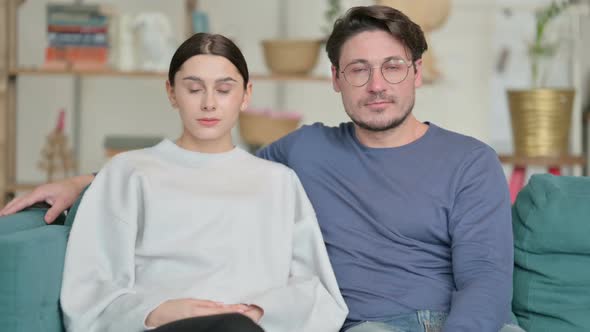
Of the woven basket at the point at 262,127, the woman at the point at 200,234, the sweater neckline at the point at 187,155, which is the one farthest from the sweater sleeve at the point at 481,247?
the woven basket at the point at 262,127

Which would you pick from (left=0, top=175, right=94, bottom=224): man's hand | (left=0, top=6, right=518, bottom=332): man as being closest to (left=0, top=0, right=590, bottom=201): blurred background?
(left=0, top=175, right=94, bottom=224): man's hand

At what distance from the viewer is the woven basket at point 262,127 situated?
13.8 ft

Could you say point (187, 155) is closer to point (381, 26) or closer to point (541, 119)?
point (381, 26)

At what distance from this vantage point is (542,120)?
4.30 m

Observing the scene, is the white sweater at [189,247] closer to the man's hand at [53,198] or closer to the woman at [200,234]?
the woman at [200,234]

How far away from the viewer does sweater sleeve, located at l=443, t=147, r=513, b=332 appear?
5.89 feet

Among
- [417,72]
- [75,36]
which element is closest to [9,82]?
[75,36]

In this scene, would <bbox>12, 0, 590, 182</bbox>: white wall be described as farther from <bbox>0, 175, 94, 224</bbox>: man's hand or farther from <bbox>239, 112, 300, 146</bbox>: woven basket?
<bbox>0, 175, 94, 224</bbox>: man's hand

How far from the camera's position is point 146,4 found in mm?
5031

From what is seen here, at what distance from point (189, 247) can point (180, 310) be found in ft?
0.55

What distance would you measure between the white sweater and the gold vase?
2.69 metres

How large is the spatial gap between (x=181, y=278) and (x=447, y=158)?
0.68m

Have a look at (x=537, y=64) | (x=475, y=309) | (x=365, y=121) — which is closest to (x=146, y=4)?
(x=537, y=64)

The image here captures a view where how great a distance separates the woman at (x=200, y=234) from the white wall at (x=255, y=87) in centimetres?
277
